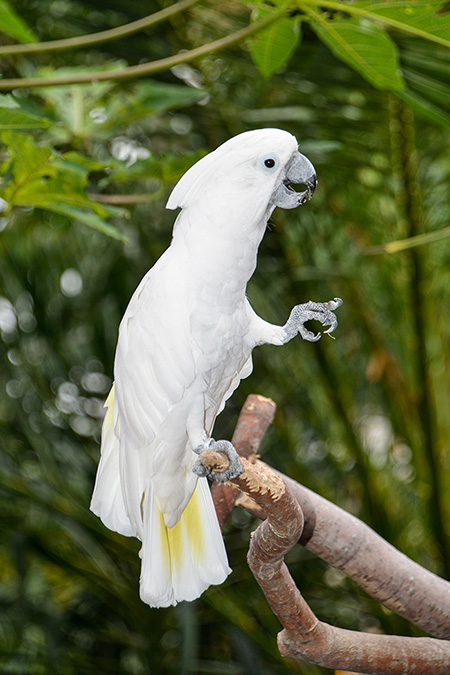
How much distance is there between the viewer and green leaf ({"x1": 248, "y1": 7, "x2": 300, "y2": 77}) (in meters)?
0.84

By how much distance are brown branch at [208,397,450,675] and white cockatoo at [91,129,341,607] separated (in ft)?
0.16

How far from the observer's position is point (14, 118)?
2.45 feet

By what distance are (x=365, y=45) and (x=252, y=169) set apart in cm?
29

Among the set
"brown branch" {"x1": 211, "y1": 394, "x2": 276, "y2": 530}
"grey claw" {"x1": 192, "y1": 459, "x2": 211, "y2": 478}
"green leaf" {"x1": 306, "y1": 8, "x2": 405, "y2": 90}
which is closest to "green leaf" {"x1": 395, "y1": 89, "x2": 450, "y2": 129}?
"green leaf" {"x1": 306, "y1": 8, "x2": 405, "y2": 90}

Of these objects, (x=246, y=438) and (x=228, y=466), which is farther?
(x=246, y=438)

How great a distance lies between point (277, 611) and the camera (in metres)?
0.76

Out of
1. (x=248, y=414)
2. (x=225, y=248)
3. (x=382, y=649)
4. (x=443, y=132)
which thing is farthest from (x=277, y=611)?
(x=443, y=132)

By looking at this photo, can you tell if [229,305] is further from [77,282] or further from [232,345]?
[77,282]

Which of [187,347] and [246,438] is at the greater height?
[187,347]

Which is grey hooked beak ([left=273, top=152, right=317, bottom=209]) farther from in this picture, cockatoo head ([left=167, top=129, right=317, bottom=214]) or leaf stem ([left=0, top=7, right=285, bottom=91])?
leaf stem ([left=0, top=7, right=285, bottom=91])

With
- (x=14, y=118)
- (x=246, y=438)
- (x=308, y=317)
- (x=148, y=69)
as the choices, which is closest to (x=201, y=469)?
(x=308, y=317)

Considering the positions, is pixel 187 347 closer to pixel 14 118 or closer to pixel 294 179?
pixel 294 179

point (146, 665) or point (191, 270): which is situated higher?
point (191, 270)

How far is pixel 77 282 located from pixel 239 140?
3.66 ft
